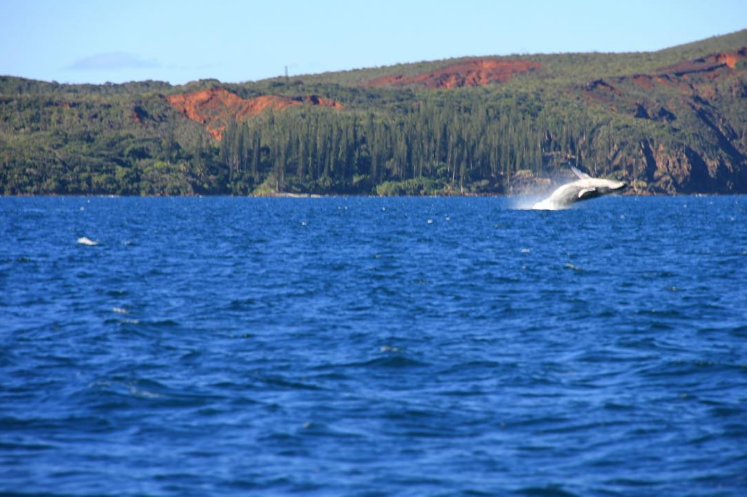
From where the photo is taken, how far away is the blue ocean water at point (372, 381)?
13.0 meters

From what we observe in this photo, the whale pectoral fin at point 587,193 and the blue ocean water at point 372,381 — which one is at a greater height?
the whale pectoral fin at point 587,193

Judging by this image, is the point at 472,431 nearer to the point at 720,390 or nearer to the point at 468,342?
the point at 720,390

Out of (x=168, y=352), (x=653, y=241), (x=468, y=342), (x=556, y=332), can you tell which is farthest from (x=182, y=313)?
(x=653, y=241)

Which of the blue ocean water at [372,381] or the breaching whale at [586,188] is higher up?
the breaching whale at [586,188]

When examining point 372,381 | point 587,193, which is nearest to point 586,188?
point 587,193

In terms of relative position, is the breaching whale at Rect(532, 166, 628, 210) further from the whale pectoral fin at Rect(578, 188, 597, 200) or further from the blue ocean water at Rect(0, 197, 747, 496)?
the blue ocean water at Rect(0, 197, 747, 496)

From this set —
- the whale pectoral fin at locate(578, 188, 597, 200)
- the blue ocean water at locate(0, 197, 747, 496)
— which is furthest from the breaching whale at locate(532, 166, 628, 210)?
the blue ocean water at locate(0, 197, 747, 496)

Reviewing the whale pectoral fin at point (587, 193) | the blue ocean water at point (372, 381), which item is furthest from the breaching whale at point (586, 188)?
the blue ocean water at point (372, 381)

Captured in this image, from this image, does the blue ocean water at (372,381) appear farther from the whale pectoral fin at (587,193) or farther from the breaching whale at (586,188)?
the whale pectoral fin at (587,193)

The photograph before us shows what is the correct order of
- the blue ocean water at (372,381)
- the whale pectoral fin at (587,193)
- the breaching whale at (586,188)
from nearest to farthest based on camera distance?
the blue ocean water at (372,381) < the breaching whale at (586,188) < the whale pectoral fin at (587,193)

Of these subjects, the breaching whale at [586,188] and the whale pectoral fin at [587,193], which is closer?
the breaching whale at [586,188]

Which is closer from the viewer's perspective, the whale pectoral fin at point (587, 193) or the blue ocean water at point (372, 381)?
the blue ocean water at point (372, 381)

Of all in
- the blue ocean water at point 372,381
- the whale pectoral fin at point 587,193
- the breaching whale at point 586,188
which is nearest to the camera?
the blue ocean water at point 372,381

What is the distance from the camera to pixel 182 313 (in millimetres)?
26312
